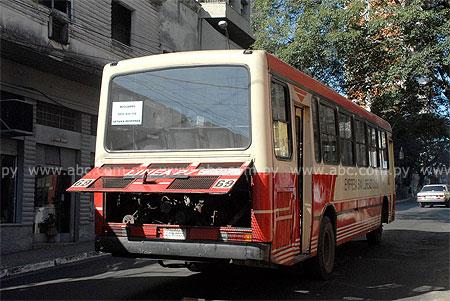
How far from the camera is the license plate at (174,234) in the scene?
6.49 meters

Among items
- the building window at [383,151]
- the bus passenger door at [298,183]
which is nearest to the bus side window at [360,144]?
the building window at [383,151]

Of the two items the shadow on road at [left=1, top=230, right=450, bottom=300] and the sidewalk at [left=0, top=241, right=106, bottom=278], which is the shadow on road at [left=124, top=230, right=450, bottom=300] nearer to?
the shadow on road at [left=1, top=230, right=450, bottom=300]

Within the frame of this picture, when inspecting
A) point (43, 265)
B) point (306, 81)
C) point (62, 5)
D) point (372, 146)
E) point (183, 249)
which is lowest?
point (43, 265)

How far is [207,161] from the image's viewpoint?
21.6ft

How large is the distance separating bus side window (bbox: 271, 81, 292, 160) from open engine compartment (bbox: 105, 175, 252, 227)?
0.77 meters

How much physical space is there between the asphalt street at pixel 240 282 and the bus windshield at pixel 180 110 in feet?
6.85

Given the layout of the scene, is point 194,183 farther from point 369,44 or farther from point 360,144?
point 369,44

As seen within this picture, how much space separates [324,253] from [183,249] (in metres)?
2.89

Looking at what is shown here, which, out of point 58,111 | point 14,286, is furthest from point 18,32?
point 14,286

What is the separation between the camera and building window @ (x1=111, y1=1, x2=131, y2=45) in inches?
714

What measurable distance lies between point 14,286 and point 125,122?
347 cm

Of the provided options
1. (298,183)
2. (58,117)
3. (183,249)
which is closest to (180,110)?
(183,249)

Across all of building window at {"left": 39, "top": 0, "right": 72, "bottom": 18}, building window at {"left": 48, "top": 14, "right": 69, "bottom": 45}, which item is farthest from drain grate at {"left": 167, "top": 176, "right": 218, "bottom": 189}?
building window at {"left": 39, "top": 0, "right": 72, "bottom": 18}

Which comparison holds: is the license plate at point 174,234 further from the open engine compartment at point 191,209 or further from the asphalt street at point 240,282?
the asphalt street at point 240,282
